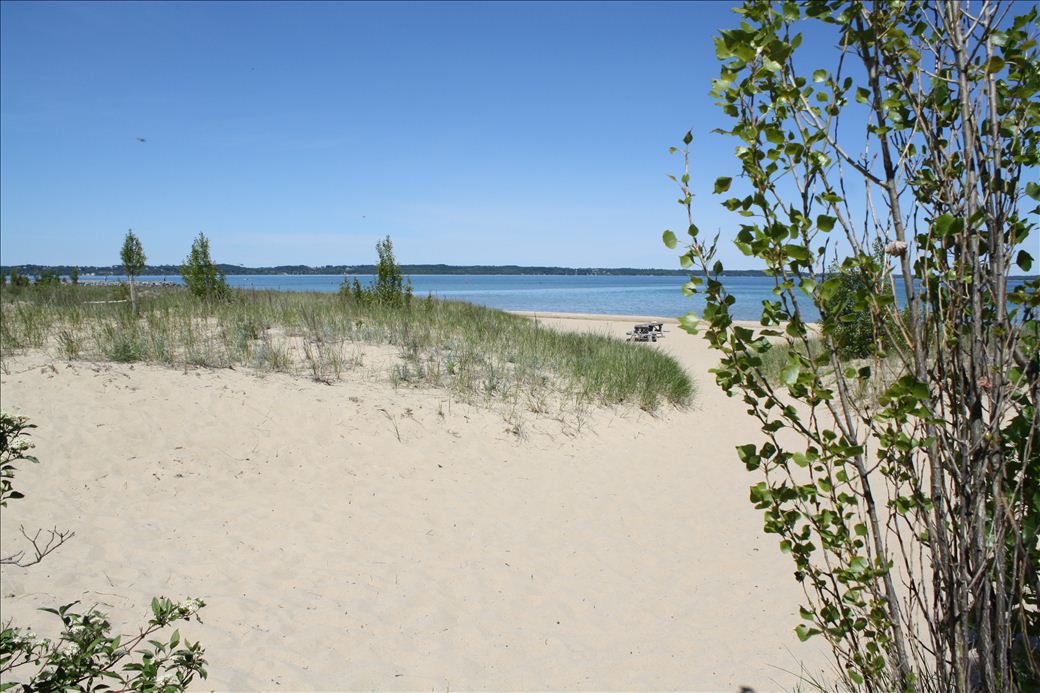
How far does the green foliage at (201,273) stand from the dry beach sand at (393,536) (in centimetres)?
537

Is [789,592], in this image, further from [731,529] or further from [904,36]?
[904,36]

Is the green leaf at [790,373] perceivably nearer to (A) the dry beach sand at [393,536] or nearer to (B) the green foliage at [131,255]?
(A) the dry beach sand at [393,536]

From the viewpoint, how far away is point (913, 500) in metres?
1.86

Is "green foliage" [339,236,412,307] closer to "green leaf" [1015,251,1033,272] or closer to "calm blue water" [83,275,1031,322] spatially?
"calm blue water" [83,275,1031,322]

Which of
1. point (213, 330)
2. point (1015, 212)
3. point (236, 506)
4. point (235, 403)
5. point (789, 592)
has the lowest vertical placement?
point (789, 592)

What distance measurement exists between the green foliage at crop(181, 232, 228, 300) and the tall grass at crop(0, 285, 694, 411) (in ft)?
2.49

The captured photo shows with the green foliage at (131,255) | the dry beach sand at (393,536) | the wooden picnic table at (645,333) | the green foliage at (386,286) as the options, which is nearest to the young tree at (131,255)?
the green foliage at (131,255)

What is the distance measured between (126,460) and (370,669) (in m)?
4.14

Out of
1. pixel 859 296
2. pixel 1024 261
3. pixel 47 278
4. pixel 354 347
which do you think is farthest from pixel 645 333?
pixel 47 278

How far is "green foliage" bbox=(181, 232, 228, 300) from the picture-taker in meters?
13.6

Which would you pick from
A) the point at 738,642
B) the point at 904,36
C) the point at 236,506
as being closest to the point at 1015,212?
the point at 904,36

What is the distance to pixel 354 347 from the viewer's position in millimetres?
10617

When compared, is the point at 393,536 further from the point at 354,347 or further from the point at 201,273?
the point at 201,273

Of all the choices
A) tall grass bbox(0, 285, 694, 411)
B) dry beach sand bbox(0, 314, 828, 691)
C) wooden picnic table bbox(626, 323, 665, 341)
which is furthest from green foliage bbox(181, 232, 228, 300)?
wooden picnic table bbox(626, 323, 665, 341)
